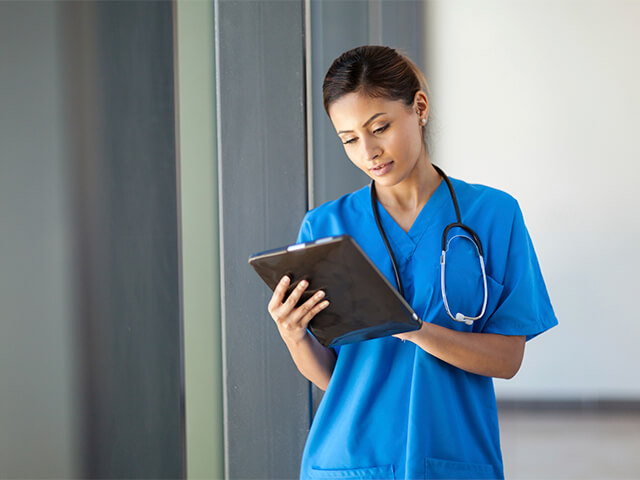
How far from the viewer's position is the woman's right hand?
87cm

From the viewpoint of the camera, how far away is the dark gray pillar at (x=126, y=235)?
1441 mm

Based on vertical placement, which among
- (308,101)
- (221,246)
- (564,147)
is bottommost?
(221,246)

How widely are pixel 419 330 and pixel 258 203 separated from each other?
0.74 metres

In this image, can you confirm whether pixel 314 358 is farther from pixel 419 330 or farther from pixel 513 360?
pixel 513 360

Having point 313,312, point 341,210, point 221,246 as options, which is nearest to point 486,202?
point 341,210

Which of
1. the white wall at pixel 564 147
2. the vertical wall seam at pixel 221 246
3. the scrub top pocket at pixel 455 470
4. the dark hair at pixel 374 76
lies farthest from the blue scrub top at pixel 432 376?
the vertical wall seam at pixel 221 246

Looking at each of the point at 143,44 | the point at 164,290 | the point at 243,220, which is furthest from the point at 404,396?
the point at 143,44

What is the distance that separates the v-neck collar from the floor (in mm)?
700

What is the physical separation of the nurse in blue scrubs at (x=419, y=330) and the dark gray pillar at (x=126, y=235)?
26.1 inches

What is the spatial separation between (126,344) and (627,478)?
1.27 m

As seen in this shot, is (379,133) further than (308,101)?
No

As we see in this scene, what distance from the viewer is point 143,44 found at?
1547 millimetres

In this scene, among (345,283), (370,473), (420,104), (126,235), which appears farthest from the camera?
(126,235)

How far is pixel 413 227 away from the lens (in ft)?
3.45
